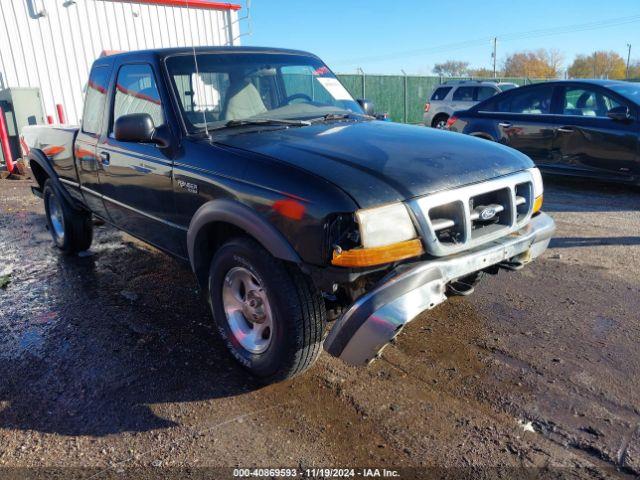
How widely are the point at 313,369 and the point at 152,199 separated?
1.64 m

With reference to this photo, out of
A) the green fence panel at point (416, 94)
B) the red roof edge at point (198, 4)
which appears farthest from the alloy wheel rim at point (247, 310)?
the green fence panel at point (416, 94)

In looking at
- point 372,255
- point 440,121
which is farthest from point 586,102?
point 440,121

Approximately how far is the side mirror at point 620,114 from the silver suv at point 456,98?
902 cm

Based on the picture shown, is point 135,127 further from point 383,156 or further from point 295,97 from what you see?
point 383,156

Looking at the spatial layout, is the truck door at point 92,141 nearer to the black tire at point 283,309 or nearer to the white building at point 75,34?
the black tire at point 283,309

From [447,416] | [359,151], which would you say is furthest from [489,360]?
[359,151]

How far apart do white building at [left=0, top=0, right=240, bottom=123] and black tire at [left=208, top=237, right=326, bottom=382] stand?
1235 centimetres

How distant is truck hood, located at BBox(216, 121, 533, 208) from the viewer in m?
2.49

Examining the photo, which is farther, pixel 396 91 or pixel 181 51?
pixel 396 91

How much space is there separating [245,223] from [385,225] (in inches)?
29.9

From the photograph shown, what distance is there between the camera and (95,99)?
14.7ft

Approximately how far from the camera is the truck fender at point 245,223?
2523mm

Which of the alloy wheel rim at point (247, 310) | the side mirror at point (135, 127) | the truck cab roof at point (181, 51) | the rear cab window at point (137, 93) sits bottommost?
the alloy wheel rim at point (247, 310)

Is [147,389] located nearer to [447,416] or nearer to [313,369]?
[313,369]
